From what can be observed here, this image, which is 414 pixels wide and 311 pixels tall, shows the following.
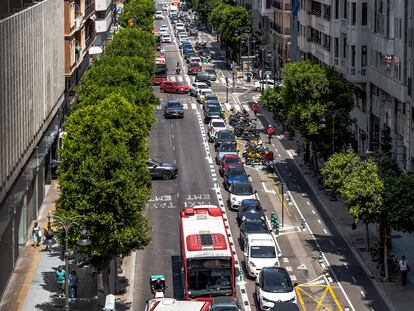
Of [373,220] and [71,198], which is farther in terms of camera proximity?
[373,220]

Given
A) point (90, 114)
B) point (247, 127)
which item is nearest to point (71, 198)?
point (90, 114)

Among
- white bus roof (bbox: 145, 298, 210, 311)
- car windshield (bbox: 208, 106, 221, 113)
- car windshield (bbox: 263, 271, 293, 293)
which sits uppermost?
white bus roof (bbox: 145, 298, 210, 311)

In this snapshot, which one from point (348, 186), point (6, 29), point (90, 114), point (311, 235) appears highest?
point (6, 29)

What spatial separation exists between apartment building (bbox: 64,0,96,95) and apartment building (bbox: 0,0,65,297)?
11.6 metres

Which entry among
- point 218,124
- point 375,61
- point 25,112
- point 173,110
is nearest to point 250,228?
point 25,112

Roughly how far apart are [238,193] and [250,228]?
1095cm

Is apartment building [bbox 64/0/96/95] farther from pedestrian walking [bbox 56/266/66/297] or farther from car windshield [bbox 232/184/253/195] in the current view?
pedestrian walking [bbox 56/266/66/297]

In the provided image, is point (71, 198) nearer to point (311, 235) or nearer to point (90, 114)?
point (90, 114)

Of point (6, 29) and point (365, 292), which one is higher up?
point (6, 29)

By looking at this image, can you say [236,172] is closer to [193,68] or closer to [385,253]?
[385,253]

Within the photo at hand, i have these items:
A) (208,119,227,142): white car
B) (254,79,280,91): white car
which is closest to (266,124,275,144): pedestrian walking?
(208,119,227,142): white car

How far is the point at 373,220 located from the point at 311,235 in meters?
11.9

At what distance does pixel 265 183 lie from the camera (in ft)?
300

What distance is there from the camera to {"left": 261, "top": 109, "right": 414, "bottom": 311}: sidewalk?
201 feet
